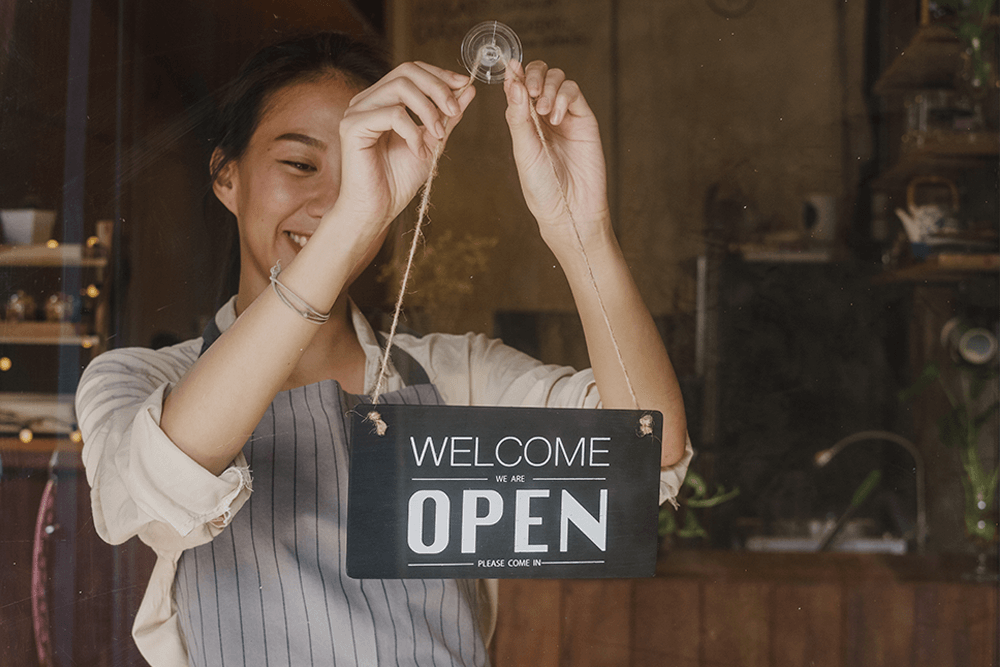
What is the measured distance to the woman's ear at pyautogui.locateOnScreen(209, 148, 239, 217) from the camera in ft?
2.21

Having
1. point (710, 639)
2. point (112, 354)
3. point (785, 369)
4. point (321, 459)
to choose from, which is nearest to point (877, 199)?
point (785, 369)

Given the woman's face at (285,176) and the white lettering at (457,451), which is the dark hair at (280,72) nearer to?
the woman's face at (285,176)

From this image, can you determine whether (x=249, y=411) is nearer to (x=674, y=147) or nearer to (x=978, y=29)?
(x=674, y=147)

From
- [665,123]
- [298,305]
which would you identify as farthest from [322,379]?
[665,123]

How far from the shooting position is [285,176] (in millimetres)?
661

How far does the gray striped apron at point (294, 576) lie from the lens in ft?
2.14

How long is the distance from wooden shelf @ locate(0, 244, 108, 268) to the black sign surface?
349 mm

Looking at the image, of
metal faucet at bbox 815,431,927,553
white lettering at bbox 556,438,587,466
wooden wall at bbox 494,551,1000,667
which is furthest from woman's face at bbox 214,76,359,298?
metal faucet at bbox 815,431,927,553

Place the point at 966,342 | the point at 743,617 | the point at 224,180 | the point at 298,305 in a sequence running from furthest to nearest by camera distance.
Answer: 1. the point at 966,342
2. the point at 743,617
3. the point at 224,180
4. the point at 298,305

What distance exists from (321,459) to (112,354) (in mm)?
240

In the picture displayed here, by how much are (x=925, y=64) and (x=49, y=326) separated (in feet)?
3.46

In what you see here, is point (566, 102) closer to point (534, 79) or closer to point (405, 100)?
point (534, 79)

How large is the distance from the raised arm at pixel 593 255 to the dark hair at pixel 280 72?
0.50 feet

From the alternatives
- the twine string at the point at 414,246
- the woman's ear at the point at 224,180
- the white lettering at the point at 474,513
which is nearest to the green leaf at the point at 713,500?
the white lettering at the point at 474,513
